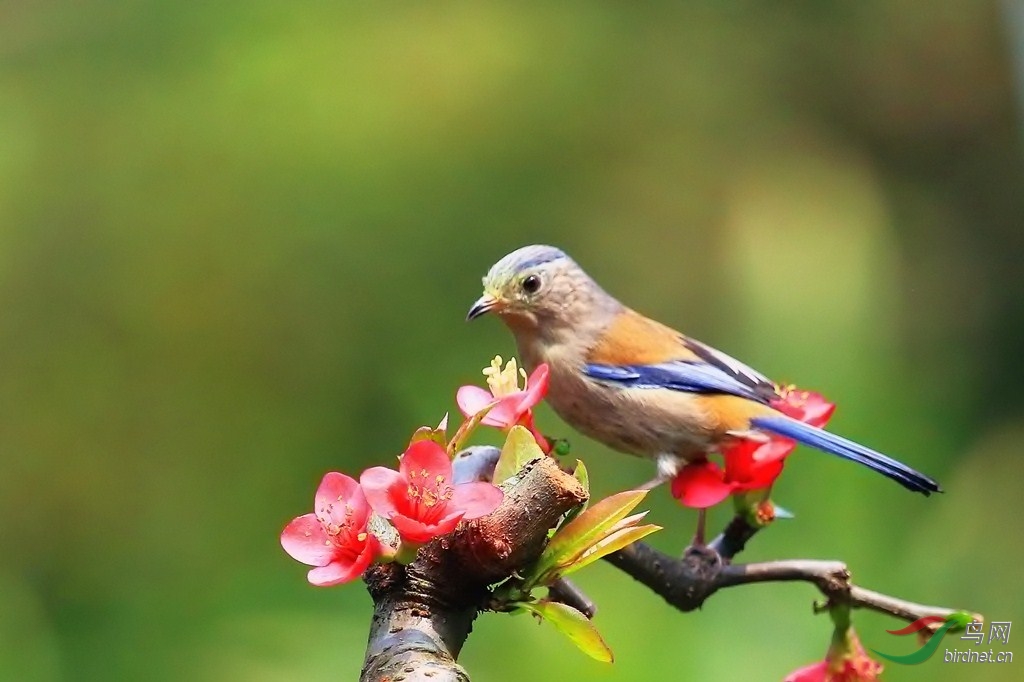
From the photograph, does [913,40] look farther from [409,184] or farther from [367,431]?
[367,431]

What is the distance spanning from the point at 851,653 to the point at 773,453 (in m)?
0.19

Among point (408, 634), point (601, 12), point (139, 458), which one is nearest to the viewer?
point (408, 634)

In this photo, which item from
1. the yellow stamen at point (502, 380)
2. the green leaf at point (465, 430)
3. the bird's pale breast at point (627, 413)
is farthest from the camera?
the bird's pale breast at point (627, 413)

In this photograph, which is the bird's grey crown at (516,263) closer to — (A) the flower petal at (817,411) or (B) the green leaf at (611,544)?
(A) the flower petal at (817,411)

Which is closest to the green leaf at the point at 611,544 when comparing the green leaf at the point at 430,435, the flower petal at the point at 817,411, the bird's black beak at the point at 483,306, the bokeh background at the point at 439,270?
the green leaf at the point at 430,435

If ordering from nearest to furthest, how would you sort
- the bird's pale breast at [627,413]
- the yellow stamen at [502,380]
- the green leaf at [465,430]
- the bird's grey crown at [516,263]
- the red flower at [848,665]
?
the green leaf at [465,430] → the yellow stamen at [502,380] → the red flower at [848,665] → the bird's pale breast at [627,413] → the bird's grey crown at [516,263]

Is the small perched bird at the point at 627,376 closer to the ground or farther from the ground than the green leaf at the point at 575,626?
farther from the ground

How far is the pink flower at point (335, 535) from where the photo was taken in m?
0.70

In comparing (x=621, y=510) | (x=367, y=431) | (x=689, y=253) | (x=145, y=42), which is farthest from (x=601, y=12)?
(x=621, y=510)

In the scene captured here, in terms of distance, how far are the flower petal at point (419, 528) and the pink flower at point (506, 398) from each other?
123 millimetres

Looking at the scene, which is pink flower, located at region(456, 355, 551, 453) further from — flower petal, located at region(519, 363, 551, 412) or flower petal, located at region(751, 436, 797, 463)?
flower petal, located at region(751, 436, 797, 463)

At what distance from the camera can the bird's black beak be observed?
53.8 inches

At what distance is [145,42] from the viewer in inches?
102

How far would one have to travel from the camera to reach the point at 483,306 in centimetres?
140
